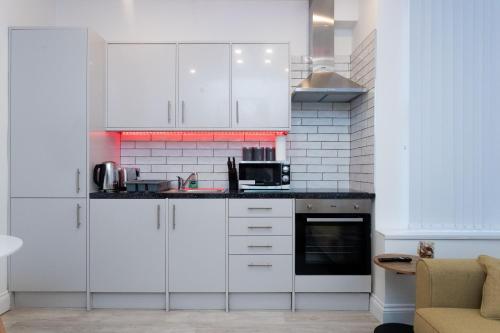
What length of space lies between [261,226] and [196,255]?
59cm

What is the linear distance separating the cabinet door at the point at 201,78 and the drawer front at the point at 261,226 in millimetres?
1011

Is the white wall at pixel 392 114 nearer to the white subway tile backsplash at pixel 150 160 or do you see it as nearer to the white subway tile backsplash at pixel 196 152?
the white subway tile backsplash at pixel 196 152

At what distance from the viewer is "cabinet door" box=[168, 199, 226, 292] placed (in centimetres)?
310

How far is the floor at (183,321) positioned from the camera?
278 cm

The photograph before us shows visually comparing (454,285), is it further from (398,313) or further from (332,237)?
(332,237)

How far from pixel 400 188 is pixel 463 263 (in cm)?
99

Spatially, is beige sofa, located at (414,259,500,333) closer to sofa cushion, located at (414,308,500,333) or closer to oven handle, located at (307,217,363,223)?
sofa cushion, located at (414,308,500,333)

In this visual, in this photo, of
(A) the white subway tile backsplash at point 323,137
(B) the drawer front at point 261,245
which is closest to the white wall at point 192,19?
(A) the white subway tile backsplash at point 323,137

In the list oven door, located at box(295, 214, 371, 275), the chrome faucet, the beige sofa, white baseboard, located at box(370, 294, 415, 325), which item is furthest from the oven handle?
the chrome faucet

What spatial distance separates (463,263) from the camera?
6.86 ft

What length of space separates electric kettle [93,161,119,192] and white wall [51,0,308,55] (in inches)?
53.5

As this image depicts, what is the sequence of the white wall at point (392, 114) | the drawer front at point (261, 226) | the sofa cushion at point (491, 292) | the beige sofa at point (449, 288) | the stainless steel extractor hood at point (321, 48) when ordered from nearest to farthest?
the sofa cushion at point (491, 292) → the beige sofa at point (449, 288) → the white wall at point (392, 114) → the drawer front at point (261, 226) → the stainless steel extractor hood at point (321, 48)

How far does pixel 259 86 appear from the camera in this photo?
340 cm

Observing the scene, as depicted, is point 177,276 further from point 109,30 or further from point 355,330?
point 109,30
